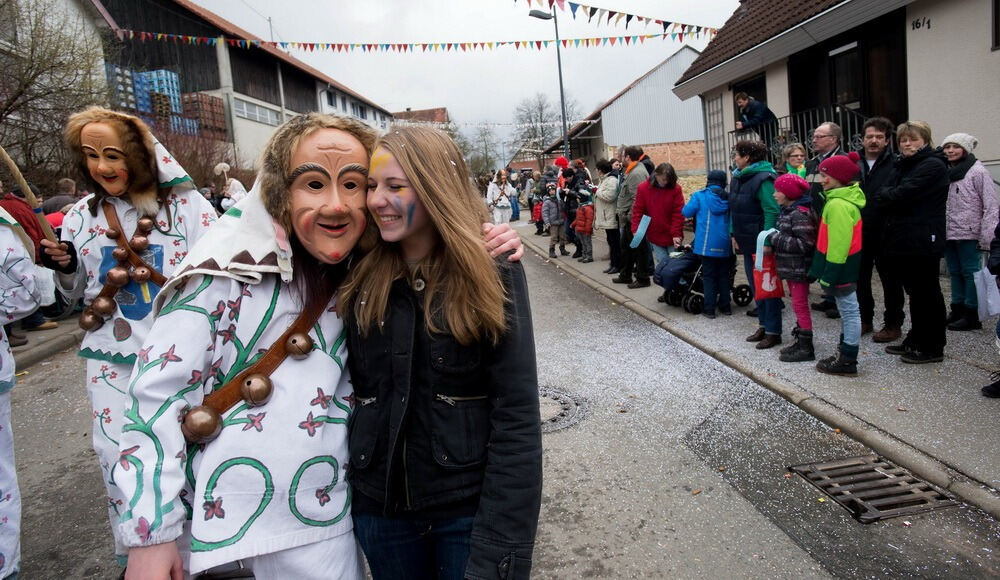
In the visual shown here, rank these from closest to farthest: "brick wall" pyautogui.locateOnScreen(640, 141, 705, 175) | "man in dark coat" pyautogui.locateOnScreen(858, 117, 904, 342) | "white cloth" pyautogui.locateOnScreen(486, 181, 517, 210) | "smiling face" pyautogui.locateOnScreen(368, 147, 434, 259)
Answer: "smiling face" pyautogui.locateOnScreen(368, 147, 434, 259), "man in dark coat" pyautogui.locateOnScreen(858, 117, 904, 342), "white cloth" pyautogui.locateOnScreen(486, 181, 517, 210), "brick wall" pyautogui.locateOnScreen(640, 141, 705, 175)

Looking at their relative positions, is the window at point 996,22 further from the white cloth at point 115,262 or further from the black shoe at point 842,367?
the white cloth at point 115,262

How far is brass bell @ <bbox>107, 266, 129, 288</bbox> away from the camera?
251cm

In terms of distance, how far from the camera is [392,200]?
1665 millimetres

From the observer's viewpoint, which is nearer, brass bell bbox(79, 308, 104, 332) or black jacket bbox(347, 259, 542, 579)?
black jacket bbox(347, 259, 542, 579)

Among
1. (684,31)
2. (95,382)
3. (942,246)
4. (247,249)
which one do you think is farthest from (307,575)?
(684,31)

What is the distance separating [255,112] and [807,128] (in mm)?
23944

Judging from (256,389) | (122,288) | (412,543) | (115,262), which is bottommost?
(412,543)

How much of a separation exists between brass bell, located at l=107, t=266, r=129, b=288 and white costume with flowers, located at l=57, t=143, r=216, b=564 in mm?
55

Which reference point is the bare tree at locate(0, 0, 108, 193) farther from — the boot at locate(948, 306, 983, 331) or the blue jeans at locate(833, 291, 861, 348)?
the boot at locate(948, 306, 983, 331)

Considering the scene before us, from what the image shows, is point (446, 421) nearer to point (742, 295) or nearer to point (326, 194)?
point (326, 194)

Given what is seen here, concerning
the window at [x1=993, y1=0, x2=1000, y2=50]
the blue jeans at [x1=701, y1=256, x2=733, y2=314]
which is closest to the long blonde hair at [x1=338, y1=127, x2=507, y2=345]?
the blue jeans at [x1=701, y1=256, x2=733, y2=314]

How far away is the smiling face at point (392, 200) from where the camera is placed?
1.66 metres

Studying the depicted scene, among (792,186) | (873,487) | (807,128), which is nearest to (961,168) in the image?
(792,186)

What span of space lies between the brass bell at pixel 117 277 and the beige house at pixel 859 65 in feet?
30.8
